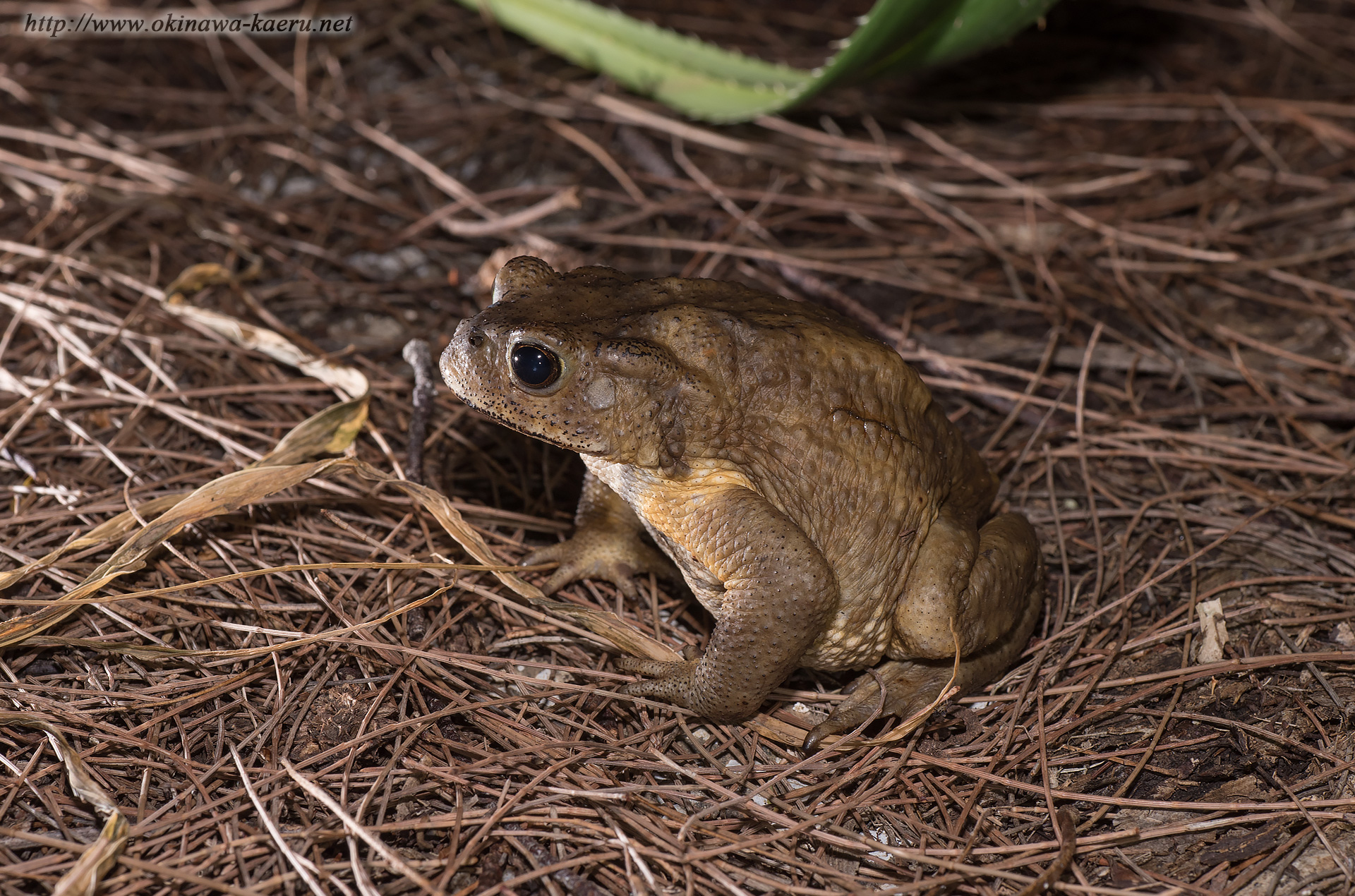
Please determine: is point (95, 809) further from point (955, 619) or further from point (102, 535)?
point (955, 619)

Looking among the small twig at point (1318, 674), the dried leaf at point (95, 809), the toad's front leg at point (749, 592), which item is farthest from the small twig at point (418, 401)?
the small twig at point (1318, 674)

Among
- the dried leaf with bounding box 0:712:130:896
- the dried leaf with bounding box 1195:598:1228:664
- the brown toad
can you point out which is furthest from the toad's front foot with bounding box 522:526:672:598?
the dried leaf with bounding box 1195:598:1228:664

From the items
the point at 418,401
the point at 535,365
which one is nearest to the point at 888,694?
the point at 535,365

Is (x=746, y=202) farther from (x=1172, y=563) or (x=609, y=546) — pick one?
(x=1172, y=563)

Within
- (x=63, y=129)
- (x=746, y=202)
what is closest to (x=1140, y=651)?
(x=746, y=202)

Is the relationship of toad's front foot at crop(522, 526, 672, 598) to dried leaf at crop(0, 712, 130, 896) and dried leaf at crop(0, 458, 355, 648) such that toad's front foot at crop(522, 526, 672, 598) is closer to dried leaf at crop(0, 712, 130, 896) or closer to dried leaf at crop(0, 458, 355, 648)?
dried leaf at crop(0, 458, 355, 648)

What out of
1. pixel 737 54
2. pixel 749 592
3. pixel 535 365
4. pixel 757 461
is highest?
pixel 737 54
